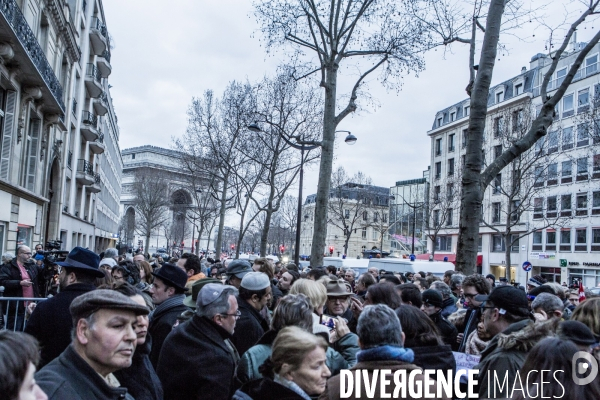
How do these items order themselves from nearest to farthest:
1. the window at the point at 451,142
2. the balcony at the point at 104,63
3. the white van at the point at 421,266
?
the white van at the point at 421,266 < the balcony at the point at 104,63 < the window at the point at 451,142

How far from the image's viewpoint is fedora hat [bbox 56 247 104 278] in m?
4.21

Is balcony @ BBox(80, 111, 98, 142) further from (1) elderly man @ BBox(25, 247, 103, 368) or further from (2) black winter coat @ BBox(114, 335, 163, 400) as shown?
(2) black winter coat @ BBox(114, 335, 163, 400)

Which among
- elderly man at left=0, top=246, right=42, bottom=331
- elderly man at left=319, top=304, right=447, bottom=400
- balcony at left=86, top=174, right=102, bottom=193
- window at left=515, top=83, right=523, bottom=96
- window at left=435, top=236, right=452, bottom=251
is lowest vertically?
elderly man at left=0, top=246, right=42, bottom=331

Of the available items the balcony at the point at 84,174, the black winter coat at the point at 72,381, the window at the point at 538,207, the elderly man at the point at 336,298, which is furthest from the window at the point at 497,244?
the black winter coat at the point at 72,381

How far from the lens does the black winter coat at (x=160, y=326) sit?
15.3ft

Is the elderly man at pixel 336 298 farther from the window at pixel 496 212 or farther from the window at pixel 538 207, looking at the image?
the window at pixel 496 212

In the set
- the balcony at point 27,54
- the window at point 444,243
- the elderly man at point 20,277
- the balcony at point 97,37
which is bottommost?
the elderly man at point 20,277

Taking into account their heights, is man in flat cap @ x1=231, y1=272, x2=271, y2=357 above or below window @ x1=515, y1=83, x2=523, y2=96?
below

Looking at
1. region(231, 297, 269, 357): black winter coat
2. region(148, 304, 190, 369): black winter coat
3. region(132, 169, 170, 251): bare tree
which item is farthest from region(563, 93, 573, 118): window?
region(148, 304, 190, 369): black winter coat

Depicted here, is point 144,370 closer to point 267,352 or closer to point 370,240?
point 267,352

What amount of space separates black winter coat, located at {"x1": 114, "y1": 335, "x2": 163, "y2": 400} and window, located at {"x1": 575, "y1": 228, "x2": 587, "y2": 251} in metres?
42.4

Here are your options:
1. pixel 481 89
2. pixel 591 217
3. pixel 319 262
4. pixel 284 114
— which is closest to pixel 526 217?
pixel 591 217

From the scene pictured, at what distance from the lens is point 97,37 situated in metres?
31.6

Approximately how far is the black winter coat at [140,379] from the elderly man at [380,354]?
1.09 m
